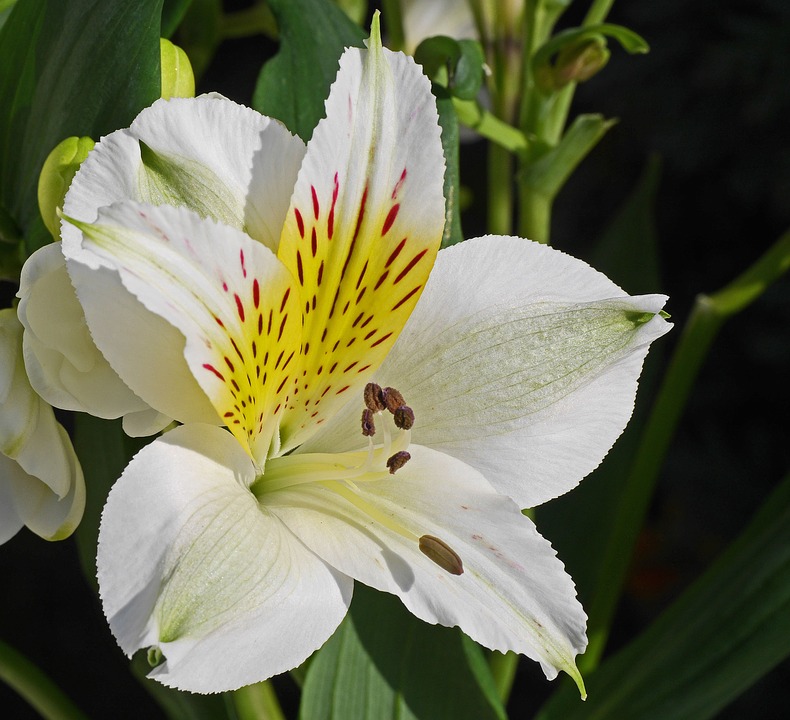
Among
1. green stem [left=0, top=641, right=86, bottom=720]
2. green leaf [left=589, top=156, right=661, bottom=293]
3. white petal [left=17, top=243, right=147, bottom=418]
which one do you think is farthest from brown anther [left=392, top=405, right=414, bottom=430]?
green leaf [left=589, top=156, right=661, bottom=293]

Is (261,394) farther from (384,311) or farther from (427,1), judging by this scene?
(427,1)

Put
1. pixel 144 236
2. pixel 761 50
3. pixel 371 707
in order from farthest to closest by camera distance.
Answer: pixel 761 50 < pixel 371 707 < pixel 144 236

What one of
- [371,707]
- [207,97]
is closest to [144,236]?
[207,97]

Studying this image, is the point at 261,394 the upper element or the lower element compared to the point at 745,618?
upper

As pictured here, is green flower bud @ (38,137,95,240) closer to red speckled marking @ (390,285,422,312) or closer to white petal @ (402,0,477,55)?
red speckled marking @ (390,285,422,312)

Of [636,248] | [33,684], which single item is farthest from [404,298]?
[636,248]

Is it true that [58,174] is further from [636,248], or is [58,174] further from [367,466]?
[636,248]
